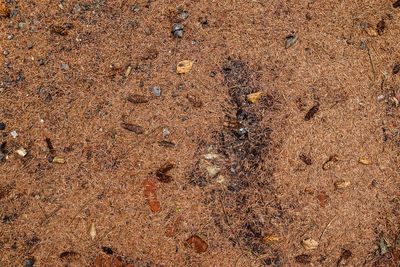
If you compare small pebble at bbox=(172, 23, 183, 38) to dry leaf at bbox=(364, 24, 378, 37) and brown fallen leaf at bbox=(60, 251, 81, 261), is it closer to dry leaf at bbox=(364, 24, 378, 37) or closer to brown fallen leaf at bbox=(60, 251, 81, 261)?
dry leaf at bbox=(364, 24, 378, 37)

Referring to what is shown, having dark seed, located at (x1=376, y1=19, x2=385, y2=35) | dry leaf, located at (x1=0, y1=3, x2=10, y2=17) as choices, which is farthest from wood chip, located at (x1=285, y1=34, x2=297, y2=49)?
dry leaf, located at (x1=0, y1=3, x2=10, y2=17)

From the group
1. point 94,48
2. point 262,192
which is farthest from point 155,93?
point 262,192

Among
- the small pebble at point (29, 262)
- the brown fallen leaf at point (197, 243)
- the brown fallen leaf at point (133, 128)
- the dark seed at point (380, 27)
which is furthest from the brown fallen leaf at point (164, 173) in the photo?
the dark seed at point (380, 27)

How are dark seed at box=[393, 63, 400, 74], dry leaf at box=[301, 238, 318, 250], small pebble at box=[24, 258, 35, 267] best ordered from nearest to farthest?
small pebble at box=[24, 258, 35, 267] < dry leaf at box=[301, 238, 318, 250] < dark seed at box=[393, 63, 400, 74]

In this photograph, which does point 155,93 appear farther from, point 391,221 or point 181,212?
point 391,221

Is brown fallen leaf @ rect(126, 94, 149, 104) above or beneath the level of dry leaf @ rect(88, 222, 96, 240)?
above

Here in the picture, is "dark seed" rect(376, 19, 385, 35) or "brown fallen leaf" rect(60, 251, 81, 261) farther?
"dark seed" rect(376, 19, 385, 35)

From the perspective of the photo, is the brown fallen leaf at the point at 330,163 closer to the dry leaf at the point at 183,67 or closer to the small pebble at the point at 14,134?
the dry leaf at the point at 183,67
